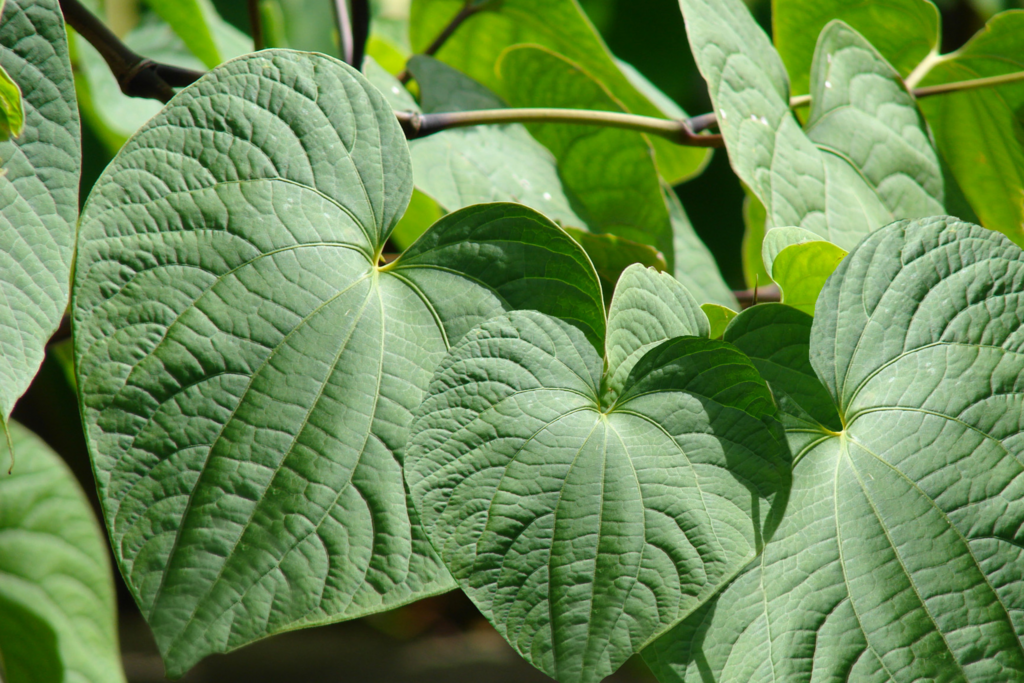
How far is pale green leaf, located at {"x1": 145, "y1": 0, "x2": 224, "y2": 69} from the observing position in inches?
28.2

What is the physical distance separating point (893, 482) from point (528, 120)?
0.34m

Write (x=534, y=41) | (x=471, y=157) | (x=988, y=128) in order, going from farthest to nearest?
(x=534, y=41)
(x=988, y=128)
(x=471, y=157)

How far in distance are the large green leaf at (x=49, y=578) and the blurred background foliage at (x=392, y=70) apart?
0.14 m

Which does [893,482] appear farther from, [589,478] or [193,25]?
[193,25]

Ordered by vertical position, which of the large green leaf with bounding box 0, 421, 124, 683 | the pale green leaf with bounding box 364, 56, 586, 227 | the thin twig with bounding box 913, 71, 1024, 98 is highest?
the thin twig with bounding box 913, 71, 1024, 98

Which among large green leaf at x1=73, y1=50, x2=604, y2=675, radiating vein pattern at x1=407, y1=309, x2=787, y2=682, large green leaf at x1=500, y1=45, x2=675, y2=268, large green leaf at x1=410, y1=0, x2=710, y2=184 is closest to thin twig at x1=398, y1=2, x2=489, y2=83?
large green leaf at x1=410, y1=0, x2=710, y2=184

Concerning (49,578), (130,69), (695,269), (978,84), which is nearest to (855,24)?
(978,84)

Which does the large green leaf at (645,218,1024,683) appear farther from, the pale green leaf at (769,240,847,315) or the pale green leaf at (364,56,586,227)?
the pale green leaf at (364,56,586,227)

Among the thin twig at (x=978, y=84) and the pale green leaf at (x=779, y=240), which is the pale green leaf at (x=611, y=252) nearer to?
the pale green leaf at (x=779, y=240)

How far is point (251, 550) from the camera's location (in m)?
0.36

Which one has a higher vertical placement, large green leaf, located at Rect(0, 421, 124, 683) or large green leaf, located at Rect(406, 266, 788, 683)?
large green leaf, located at Rect(406, 266, 788, 683)

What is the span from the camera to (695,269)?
689 millimetres

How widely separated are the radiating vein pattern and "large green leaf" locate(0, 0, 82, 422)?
0.20 m

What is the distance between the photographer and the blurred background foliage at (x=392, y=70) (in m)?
0.86
